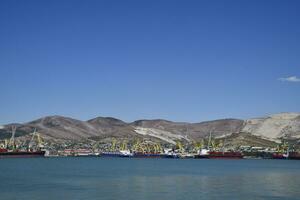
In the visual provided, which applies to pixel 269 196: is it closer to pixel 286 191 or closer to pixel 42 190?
pixel 286 191

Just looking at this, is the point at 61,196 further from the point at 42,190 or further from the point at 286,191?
the point at 286,191

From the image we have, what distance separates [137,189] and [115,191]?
14.9 ft

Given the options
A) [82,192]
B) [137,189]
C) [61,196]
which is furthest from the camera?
[137,189]

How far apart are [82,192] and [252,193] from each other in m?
19.2

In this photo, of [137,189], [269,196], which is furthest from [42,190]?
[269,196]

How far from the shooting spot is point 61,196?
183 feet

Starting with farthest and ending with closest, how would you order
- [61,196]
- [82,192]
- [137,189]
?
[137,189]
[82,192]
[61,196]

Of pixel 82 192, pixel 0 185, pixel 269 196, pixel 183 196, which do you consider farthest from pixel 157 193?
pixel 0 185

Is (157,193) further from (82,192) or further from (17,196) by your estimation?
(17,196)

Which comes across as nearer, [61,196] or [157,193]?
[61,196]

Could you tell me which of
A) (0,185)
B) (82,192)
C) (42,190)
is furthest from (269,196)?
(0,185)

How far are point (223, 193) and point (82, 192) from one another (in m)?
15.9

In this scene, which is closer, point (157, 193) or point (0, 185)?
point (157, 193)

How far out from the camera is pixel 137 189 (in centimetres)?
6569
